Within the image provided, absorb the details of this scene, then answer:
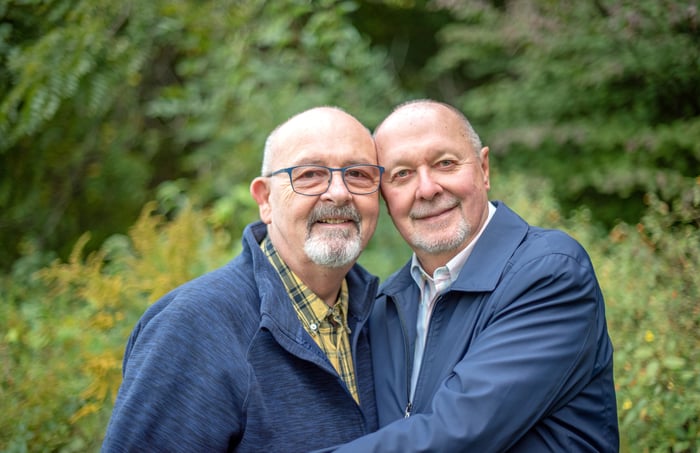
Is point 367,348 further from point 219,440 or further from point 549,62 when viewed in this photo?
point 549,62

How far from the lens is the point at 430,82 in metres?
8.78

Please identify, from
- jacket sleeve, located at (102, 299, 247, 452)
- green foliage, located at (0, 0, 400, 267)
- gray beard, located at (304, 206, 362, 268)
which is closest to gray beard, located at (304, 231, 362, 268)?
gray beard, located at (304, 206, 362, 268)

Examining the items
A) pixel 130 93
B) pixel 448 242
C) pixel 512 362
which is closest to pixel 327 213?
pixel 448 242

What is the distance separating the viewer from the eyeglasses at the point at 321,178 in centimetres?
240

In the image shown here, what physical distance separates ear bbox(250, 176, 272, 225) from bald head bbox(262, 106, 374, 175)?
0.26ft

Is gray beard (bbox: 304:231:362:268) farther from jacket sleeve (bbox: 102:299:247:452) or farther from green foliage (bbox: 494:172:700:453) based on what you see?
green foliage (bbox: 494:172:700:453)

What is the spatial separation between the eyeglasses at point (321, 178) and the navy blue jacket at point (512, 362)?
1.74 ft

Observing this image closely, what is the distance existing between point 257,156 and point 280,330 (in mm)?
4301

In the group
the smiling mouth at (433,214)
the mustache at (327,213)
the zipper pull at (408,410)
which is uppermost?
the mustache at (327,213)

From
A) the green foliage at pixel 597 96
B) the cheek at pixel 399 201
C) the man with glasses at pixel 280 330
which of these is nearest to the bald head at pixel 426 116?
the man with glasses at pixel 280 330

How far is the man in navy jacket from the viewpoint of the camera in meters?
1.87

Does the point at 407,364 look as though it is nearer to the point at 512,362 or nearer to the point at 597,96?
the point at 512,362

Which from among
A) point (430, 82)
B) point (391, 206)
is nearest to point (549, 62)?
point (430, 82)

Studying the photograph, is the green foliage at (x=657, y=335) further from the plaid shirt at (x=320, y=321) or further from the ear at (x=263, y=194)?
the ear at (x=263, y=194)
